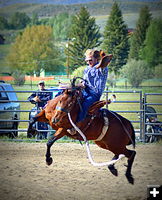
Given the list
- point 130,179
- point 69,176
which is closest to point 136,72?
point 69,176

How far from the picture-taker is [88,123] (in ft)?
19.9

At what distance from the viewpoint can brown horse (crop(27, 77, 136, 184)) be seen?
5.86 meters

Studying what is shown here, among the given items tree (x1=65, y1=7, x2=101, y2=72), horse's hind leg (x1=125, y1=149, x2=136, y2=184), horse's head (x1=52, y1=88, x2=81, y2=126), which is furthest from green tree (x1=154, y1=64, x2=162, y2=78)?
horse's head (x1=52, y1=88, x2=81, y2=126)

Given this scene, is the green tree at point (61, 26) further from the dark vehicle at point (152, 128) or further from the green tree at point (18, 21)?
the dark vehicle at point (152, 128)

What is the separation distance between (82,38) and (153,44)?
3285 millimetres

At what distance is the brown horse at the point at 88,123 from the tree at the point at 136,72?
13.3m

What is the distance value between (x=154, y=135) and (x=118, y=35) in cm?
877

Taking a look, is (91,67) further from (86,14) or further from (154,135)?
(86,14)

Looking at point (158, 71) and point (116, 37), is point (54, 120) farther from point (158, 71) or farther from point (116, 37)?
point (158, 71)

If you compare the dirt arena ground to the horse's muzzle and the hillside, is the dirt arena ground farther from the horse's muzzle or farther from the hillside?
the hillside

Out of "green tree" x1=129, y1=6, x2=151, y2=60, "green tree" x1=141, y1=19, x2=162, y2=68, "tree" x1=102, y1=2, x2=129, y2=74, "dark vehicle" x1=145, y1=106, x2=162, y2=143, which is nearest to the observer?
"dark vehicle" x1=145, y1=106, x2=162, y2=143

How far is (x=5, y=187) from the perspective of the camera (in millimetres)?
5887

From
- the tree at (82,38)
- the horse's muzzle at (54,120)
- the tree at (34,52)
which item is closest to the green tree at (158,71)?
the tree at (82,38)

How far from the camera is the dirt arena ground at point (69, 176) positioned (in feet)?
18.4
